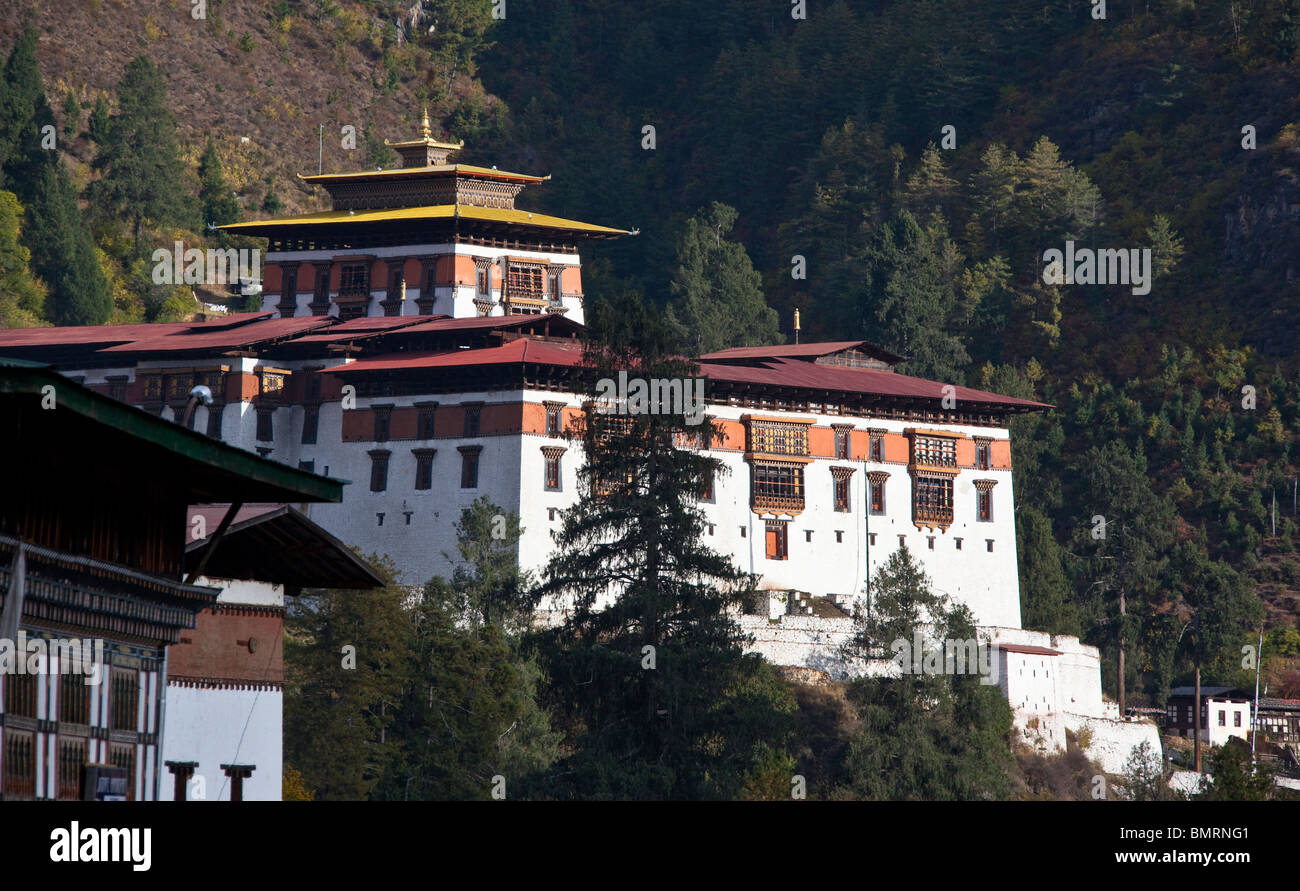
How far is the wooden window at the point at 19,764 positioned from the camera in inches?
1080

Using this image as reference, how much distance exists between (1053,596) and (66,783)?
68.4m

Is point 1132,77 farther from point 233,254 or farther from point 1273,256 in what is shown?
point 233,254

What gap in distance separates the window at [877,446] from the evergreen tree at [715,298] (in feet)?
98.4

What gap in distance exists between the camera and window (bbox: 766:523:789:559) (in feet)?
284

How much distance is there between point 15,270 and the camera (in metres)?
114

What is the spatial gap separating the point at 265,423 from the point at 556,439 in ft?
A: 34.8

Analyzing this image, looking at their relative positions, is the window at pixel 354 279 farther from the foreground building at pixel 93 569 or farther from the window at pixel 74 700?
the window at pixel 74 700

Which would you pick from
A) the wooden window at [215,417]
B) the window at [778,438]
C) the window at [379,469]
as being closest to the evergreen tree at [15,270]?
the wooden window at [215,417]

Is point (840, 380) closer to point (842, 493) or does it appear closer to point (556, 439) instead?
point (842, 493)

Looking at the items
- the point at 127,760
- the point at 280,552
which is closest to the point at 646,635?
the point at 280,552

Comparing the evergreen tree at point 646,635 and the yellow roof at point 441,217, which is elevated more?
the yellow roof at point 441,217

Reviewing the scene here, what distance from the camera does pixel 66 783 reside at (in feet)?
96.0
